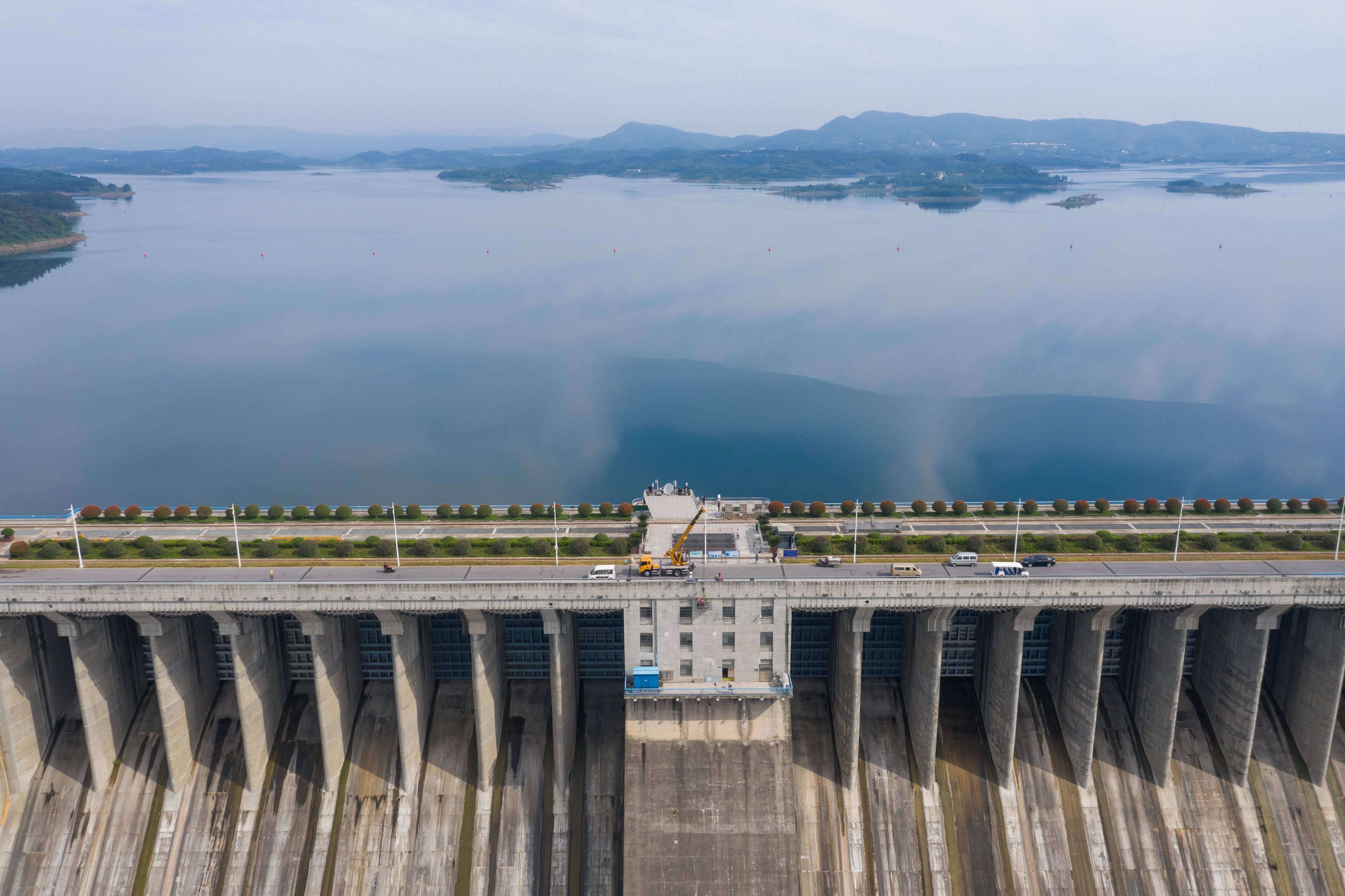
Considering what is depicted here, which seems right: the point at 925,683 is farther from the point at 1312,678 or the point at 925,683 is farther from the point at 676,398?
the point at 676,398

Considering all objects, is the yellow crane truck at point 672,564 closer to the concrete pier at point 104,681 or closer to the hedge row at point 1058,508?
the hedge row at point 1058,508

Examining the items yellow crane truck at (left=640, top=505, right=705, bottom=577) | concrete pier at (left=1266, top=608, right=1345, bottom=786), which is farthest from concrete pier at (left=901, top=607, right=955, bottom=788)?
concrete pier at (left=1266, top=608, right=1345, bottom=786)

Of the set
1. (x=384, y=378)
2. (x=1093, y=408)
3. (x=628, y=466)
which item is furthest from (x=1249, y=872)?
(x=384, y=378)

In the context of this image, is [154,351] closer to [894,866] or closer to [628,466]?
[628,466]

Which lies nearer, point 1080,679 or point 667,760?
point 667,760

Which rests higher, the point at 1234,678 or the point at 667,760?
the point at 1234,678

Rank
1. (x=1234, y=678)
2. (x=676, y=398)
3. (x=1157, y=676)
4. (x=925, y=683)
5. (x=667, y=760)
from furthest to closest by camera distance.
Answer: (x=676, y=398)
(x=1234, y=678)
(x=1157, y=676)
(x=925, y=683)
(x=667, y=760)

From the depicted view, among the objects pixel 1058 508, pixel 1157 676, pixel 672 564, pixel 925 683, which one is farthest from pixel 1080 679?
pixel 672 564
